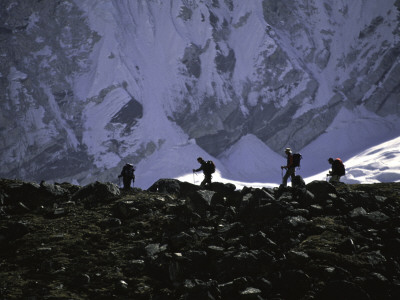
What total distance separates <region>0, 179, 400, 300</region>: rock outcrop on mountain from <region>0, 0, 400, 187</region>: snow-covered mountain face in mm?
71889

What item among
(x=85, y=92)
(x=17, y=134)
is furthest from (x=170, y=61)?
(x=17, y=134)

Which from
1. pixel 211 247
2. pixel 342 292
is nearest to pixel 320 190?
pixel 211 247

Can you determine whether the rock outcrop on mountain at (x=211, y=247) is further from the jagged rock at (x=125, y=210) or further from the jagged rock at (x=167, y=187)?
the jagged rock at (x=167, y=187)

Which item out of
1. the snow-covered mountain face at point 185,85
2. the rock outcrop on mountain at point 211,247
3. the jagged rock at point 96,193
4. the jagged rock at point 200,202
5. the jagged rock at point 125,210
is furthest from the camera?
the snow-covered mountain face at point 185,85

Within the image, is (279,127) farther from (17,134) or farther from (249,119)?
(17,134)

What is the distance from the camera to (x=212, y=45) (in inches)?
4126

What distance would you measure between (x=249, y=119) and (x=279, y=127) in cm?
753

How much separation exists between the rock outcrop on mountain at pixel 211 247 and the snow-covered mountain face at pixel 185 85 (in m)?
71.9

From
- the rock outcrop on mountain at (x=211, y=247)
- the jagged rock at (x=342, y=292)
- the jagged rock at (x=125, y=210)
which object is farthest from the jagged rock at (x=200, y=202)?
the jagged rock at (x=342, y=292)

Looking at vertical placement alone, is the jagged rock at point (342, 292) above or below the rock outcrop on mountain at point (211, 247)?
below

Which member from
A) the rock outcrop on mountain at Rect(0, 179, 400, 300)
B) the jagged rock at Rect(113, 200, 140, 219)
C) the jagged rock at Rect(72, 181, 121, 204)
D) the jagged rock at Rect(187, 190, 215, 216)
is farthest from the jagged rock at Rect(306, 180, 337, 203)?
the jagged rock at Rect(72, 181, 121, 204)

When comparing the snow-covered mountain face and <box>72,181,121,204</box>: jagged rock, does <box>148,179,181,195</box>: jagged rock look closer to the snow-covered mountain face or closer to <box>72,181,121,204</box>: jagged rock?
<box>72,181,121,204</box>: jagged rock

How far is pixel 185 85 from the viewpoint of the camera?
101625 millimetres

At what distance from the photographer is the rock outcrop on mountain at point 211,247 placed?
7.40 m
